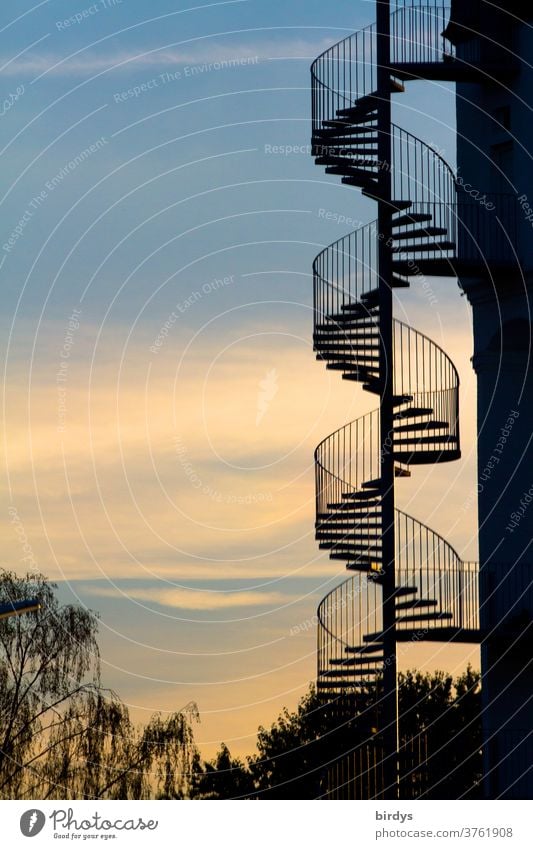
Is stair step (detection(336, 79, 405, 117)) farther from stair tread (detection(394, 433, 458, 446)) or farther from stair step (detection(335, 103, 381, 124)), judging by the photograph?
stair tread (detection(394, 433, 458, 446))

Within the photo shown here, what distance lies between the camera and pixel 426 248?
3844 cm

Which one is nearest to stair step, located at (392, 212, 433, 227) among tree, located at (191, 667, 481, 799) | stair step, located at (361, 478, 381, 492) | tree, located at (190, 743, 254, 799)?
stair step, located at (361, 478, 381, 492)

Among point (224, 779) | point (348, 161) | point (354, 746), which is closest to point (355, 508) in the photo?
point (348, 161)

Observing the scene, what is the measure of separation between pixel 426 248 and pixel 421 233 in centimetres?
30

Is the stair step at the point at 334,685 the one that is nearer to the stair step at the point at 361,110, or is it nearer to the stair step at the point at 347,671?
the stair step at the point at 347,671

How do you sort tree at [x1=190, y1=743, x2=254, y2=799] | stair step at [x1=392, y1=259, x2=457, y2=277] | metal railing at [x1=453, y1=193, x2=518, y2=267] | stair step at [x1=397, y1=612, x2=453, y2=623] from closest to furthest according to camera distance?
stair step at [x1=397, y1=612, x2=453, y2=623] < stair step at [x1=392, y1=259, x2=457, y2=277] < metal railing at [x1=453, y1=193, x2=518, y2=267] < tree at [x1=190, y1=743, x2=254, y2=799]

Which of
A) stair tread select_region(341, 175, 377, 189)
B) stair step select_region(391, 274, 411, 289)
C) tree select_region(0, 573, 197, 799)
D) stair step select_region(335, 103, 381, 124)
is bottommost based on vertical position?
tree select_region(0, 573, 197, 799)

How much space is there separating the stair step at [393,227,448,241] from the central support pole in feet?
0.69

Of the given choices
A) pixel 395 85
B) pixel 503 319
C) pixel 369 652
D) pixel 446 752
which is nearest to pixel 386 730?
pixel 369 652

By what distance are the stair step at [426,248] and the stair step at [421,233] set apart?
171mm

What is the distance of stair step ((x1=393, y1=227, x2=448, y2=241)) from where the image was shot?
38281 millimetres

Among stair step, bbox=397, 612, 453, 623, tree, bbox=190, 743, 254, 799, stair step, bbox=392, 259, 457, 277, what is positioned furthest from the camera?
tree, bbox=190, 743, 254, 799

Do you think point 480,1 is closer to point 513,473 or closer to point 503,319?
point 503,319
